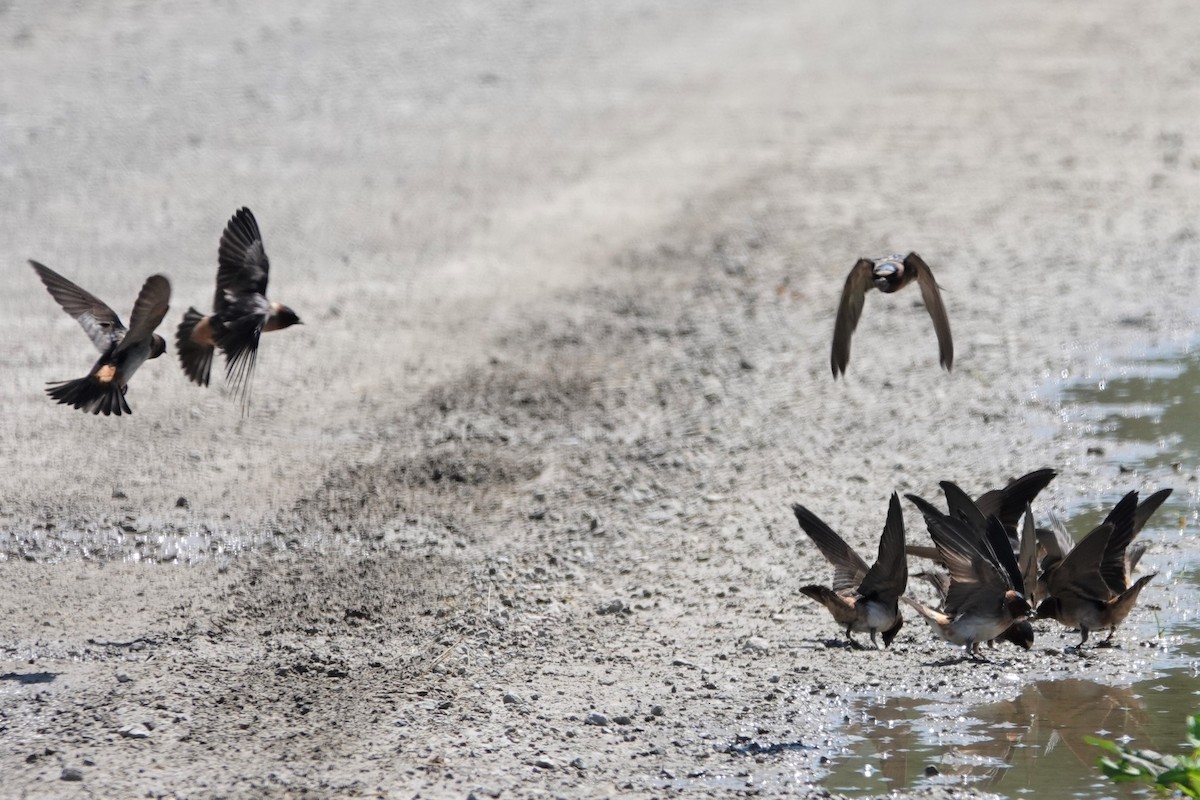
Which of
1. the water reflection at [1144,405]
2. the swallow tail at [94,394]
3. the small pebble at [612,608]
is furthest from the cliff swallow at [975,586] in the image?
the swallow tail at [94,394]

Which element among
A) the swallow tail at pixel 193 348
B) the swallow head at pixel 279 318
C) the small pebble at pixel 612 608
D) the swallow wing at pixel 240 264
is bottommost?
the small pebble at pixel 612 608

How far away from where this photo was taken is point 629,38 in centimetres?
1728

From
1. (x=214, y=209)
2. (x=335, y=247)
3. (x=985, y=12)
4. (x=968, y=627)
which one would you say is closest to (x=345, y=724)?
(x=968, y=627)

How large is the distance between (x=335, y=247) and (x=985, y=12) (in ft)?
36.0

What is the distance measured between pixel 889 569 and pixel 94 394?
130 inches

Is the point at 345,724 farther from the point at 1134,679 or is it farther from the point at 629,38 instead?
the point at 629,38

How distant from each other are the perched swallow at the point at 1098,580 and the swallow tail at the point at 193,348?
3.57 m

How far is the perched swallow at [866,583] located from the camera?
586cm

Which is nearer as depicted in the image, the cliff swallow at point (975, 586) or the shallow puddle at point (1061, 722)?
the shallow puddle at point (1061, 722)

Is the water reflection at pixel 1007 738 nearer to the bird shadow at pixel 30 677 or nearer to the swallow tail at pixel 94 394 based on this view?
the bird shadow at pixel 30 677

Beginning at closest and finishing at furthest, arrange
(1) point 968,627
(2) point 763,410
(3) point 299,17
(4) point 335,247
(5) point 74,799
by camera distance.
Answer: (5) point 74,799, (1) point 968,627, (2) point 763,410, (4) point 335,247, (3) point 299,17

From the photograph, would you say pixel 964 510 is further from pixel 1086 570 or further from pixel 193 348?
pixel 193 348

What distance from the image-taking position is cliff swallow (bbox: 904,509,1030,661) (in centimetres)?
593

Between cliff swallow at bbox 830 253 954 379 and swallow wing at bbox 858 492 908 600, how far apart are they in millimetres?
988
